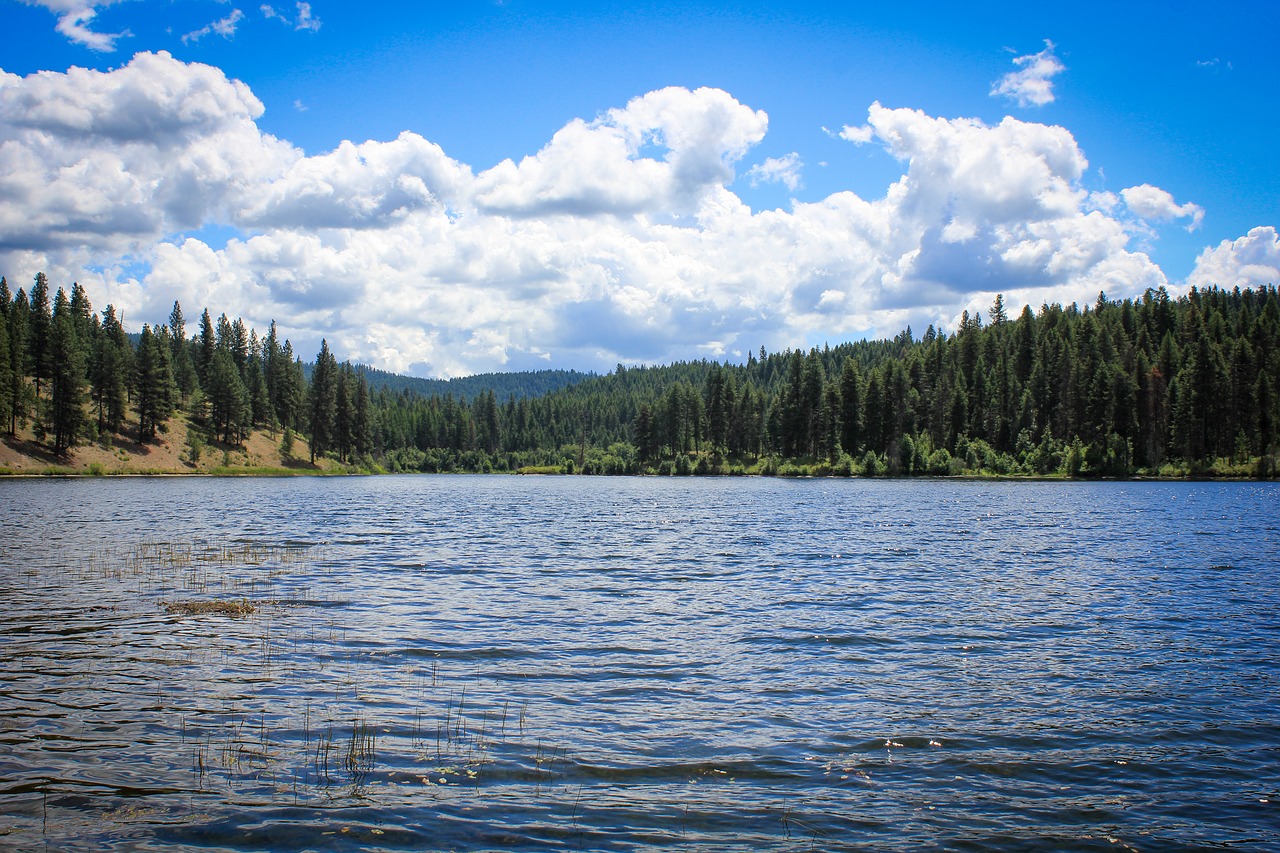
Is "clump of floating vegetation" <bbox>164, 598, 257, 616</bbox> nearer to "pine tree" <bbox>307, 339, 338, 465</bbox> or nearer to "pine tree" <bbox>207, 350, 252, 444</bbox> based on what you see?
"pine tree" <bbox>207, 350, 252, 444</bbox>

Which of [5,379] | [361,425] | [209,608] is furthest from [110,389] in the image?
[209,608]

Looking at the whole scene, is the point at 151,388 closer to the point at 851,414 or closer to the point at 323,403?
the point at 323,403

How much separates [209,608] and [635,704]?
1554cm

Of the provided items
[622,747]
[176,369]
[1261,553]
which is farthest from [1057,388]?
[176,369]

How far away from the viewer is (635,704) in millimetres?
15875

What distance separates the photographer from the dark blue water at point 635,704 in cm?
1078

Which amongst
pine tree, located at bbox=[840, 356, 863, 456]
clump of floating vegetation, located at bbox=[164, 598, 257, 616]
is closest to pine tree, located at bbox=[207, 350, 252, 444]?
pine tree, located at bbox=[840, 356, 863, 456]

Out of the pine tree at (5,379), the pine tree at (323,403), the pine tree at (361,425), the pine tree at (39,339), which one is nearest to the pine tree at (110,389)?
the pine tree at (39,339)

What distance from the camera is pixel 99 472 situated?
418 ft

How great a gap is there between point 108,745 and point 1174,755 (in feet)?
58.9

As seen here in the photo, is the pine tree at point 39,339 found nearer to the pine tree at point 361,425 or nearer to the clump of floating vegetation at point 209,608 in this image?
the pine tree at point 361,425

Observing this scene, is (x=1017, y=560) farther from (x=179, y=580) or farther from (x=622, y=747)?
(x=179, y=580)

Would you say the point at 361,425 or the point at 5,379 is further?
the point at 361,425

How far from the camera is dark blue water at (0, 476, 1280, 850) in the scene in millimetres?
10781
